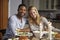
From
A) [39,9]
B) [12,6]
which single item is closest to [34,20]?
[12,6]

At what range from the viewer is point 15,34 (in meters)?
2.60

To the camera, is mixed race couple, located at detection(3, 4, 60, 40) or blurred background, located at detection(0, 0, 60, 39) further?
blurred background, located at detection(0, 0, 60, 39)

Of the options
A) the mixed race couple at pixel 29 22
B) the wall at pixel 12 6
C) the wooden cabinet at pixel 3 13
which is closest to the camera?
the mixed race couple at pixel 29 22

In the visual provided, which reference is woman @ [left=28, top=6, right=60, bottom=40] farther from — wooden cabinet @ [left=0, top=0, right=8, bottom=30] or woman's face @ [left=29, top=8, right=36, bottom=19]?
wooden cabinet @ [left=0, top=0, right=8, bottom=30]

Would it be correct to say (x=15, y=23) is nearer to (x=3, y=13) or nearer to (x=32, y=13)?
(x=32, y=13)

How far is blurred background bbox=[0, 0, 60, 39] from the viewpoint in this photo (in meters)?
5.19

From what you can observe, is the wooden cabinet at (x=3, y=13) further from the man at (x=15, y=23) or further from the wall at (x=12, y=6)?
the man at (x=15, y=23)

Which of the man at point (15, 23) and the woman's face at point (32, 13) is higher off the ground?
the woman's face at point (32, 13)

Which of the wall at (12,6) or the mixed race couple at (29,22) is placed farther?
the wall at (12,6)

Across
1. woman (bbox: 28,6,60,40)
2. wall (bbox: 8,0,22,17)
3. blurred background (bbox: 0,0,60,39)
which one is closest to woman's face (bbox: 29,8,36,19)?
woman (bbox: 28,6,60,40)

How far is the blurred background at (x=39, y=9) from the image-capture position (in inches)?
204

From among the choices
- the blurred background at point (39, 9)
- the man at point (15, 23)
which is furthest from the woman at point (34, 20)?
the blurred background at point (39, 9)

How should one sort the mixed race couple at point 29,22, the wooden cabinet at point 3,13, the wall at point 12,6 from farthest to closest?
the wall at point 12,6
the wooden cabinet at point 3,13
the mixed race couple at point 29,22

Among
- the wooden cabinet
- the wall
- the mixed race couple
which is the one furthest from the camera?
the wall
